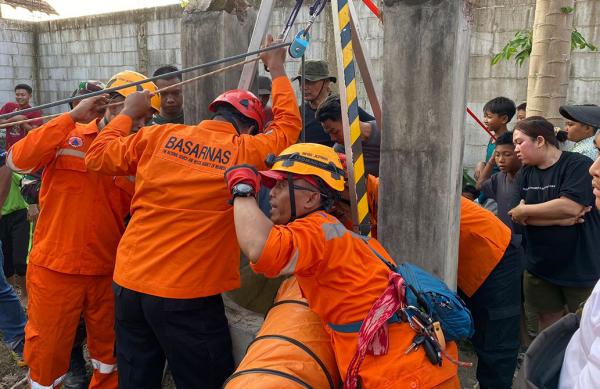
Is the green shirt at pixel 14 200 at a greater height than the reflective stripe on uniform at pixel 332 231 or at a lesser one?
lesser

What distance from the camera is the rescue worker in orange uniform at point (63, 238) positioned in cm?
314

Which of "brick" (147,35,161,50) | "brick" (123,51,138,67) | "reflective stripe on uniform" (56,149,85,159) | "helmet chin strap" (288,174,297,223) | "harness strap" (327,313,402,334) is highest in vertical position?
"brick" (147,35,161,50)

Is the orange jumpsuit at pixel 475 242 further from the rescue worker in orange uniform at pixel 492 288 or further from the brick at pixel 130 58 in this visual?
the brick at pixel 130 58

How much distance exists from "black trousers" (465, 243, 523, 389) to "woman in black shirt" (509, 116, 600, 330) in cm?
47

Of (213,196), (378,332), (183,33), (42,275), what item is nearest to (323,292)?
(378,332)

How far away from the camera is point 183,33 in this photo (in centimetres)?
393

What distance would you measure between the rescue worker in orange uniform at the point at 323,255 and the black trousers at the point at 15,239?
425 centimetres

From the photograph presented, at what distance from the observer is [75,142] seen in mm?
3205

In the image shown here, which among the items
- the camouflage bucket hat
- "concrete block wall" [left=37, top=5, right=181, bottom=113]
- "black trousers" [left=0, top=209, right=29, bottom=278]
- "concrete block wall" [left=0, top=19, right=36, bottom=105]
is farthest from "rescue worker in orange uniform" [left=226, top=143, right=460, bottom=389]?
"concrete block wall" [left=0, top=19, right=36, bottom=105]

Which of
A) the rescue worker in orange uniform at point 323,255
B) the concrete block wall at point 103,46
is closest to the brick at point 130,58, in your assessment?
the concrete block wall at point 103,46

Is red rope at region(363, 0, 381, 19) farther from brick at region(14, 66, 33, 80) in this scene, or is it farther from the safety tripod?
brick at region(14, 66, 33, 80)

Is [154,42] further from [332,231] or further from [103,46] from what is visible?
[332,231]

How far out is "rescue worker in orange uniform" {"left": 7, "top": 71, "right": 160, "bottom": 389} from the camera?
314 centimetres

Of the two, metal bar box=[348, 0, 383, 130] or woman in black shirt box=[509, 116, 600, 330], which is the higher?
metal bar box=[348, 0, 383, 130]
